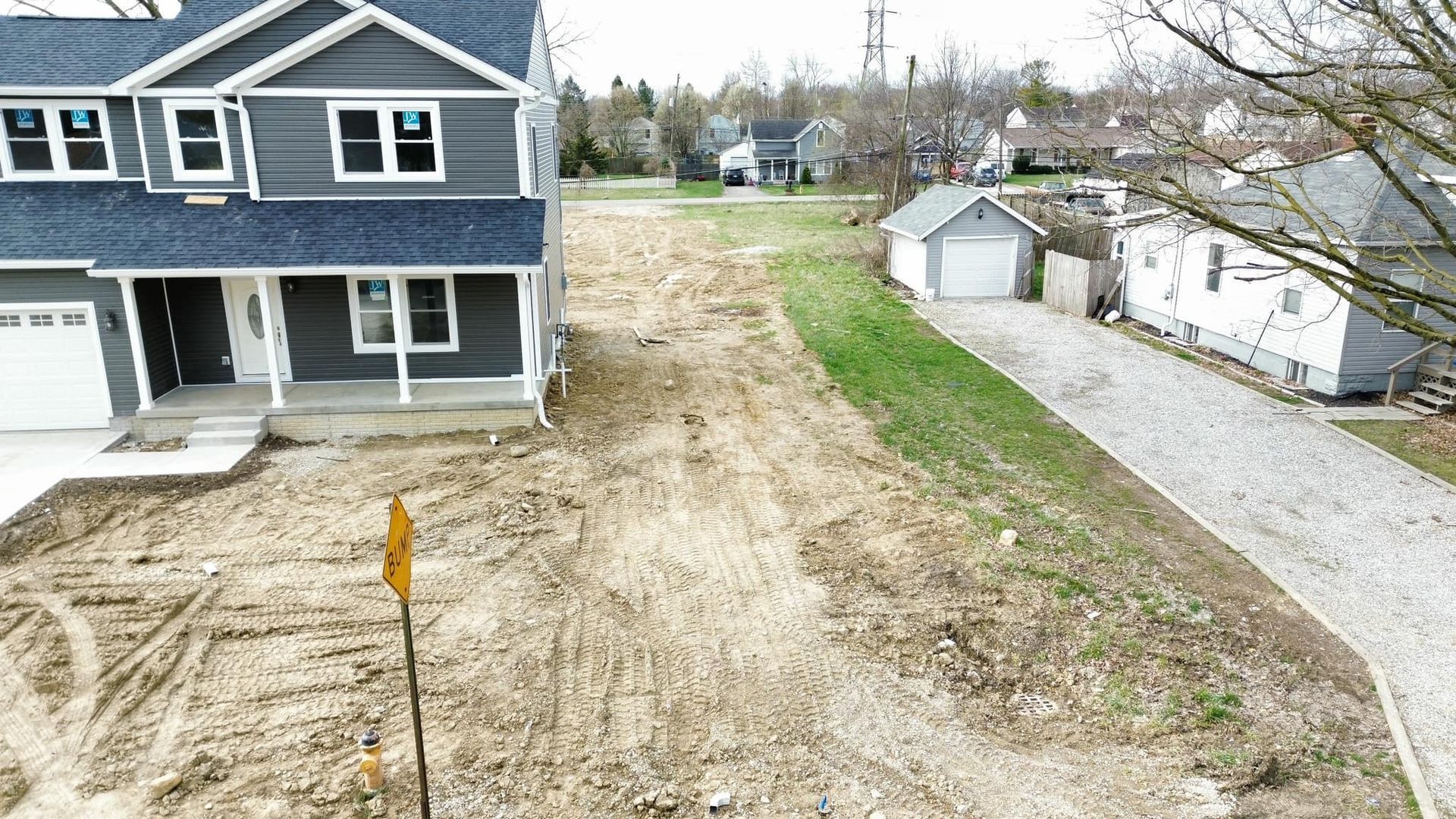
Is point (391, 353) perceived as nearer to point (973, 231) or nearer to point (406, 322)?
point (406, 322)

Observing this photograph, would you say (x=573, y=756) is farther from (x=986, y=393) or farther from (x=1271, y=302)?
(x=1271, y=302)

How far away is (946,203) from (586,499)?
18.1 m

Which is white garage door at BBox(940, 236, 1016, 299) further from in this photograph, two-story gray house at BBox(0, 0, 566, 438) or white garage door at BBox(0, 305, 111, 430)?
Result: white garage door at BBox(0, 305, 111, 430)

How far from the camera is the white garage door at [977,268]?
2566 centimetres

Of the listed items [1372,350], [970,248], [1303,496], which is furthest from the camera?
[970,248]

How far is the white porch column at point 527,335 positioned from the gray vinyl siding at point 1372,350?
48.3 ft

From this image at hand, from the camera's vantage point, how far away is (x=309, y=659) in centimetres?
820

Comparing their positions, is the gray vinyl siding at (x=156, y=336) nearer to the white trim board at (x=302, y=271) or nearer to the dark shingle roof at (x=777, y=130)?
the white trim board at (x=302, y=271)

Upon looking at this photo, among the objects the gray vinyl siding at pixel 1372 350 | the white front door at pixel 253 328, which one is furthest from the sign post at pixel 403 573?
the gray vinyl siding at pixel 1372 350

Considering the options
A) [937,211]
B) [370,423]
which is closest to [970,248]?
[937,211]

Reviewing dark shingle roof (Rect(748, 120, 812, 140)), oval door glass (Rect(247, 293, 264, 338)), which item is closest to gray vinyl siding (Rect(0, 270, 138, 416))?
oval door glass (Rect(247, 293, 264, 338))

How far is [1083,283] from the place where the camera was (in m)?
23.7

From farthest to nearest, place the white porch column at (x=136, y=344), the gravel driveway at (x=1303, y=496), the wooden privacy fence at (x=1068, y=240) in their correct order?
1. the wooden privacy fence at (x=1068, y=240)
2. the white porch column at (x=136, y=344)
3. the gravel driveway at (x=1303, y=496)

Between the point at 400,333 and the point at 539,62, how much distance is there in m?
6.71
